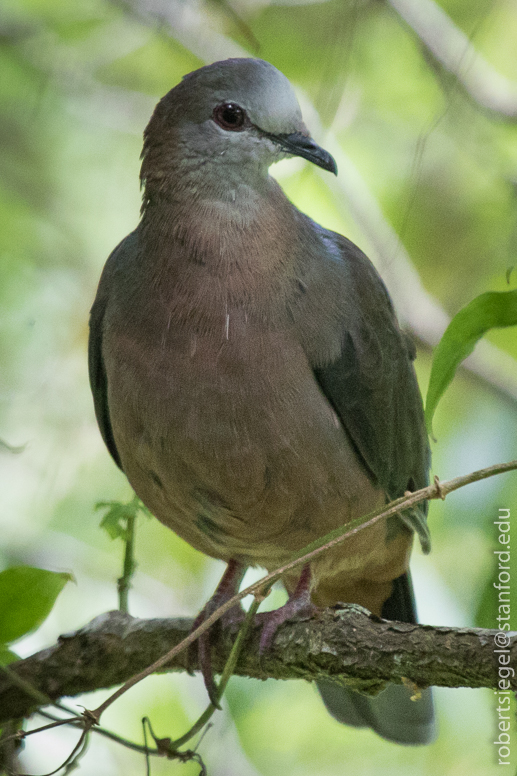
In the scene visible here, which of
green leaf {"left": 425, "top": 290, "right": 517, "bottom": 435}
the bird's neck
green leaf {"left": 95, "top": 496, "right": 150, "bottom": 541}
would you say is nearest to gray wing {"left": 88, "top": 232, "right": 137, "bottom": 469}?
the bird's neck

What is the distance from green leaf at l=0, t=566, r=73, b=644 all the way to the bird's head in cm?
100

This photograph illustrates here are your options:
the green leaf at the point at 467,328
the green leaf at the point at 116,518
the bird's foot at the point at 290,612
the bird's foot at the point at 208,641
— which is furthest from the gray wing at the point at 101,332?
the green leaf at the point at 467,328

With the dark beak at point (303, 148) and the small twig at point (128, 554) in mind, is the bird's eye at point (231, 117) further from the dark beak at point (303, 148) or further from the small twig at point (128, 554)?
the small twig at point (128, 554)

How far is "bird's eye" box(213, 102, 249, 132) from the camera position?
1.97m

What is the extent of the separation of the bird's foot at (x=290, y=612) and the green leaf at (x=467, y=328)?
2.80 ft

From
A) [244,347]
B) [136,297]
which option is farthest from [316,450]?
[136,297]

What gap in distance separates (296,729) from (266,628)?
3.69 feet

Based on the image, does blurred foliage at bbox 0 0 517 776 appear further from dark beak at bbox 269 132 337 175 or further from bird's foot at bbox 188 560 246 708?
dark beak at bbox 269 132 337 175

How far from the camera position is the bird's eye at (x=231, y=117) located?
1.97m

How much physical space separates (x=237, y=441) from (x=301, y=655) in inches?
20.8

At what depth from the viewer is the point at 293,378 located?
1.98m

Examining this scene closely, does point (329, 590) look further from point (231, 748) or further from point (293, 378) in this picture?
point (293, 378)

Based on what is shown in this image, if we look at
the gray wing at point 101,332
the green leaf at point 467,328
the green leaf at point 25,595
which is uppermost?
the gray wing at point 101,332

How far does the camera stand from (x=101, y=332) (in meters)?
2.27
